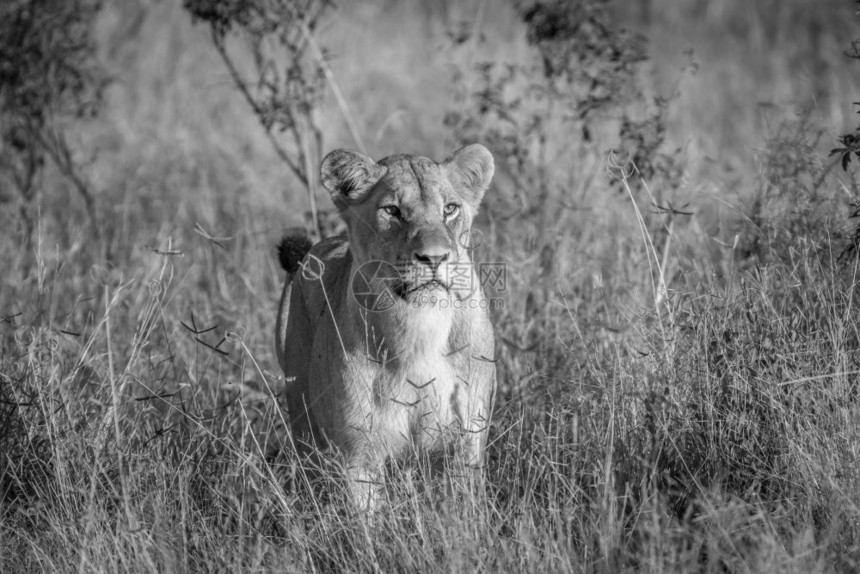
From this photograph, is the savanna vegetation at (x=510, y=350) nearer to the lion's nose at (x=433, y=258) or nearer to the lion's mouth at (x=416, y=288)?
the lion's mouth at (x=416, y=288)

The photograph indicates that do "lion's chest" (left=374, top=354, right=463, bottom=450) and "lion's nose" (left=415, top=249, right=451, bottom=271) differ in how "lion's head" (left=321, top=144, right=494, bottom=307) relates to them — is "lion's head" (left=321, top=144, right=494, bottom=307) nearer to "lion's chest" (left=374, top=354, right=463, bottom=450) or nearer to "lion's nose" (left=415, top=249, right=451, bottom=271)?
"lion's nose" (left=415, top=249, right=451, bottom=271)

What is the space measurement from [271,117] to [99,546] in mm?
3546

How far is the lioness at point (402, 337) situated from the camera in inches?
156

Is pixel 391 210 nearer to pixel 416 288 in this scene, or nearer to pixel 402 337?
pixel 416 288

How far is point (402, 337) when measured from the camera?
13.3ft

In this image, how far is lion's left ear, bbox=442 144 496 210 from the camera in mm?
4398

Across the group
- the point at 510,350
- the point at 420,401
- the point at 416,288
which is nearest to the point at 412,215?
the point at 416,288

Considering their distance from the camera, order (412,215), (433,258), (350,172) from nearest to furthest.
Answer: (433,258) → (412,215) → (350,172)

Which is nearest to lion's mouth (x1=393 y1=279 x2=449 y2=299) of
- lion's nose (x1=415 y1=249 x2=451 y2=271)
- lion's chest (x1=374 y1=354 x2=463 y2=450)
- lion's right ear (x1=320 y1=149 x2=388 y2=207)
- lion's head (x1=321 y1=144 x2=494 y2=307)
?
lion's head (x1=321 y1=144 x2=494 y2=307)

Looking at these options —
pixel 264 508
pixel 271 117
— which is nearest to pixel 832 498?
pixel 264 508

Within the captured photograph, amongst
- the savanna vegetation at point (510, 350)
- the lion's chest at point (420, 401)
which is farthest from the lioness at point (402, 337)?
the savanna vegetation at point (510, 350)

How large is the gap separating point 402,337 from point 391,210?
490mm

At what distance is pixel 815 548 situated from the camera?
3117 mm

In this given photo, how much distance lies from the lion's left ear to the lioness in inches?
2.0
